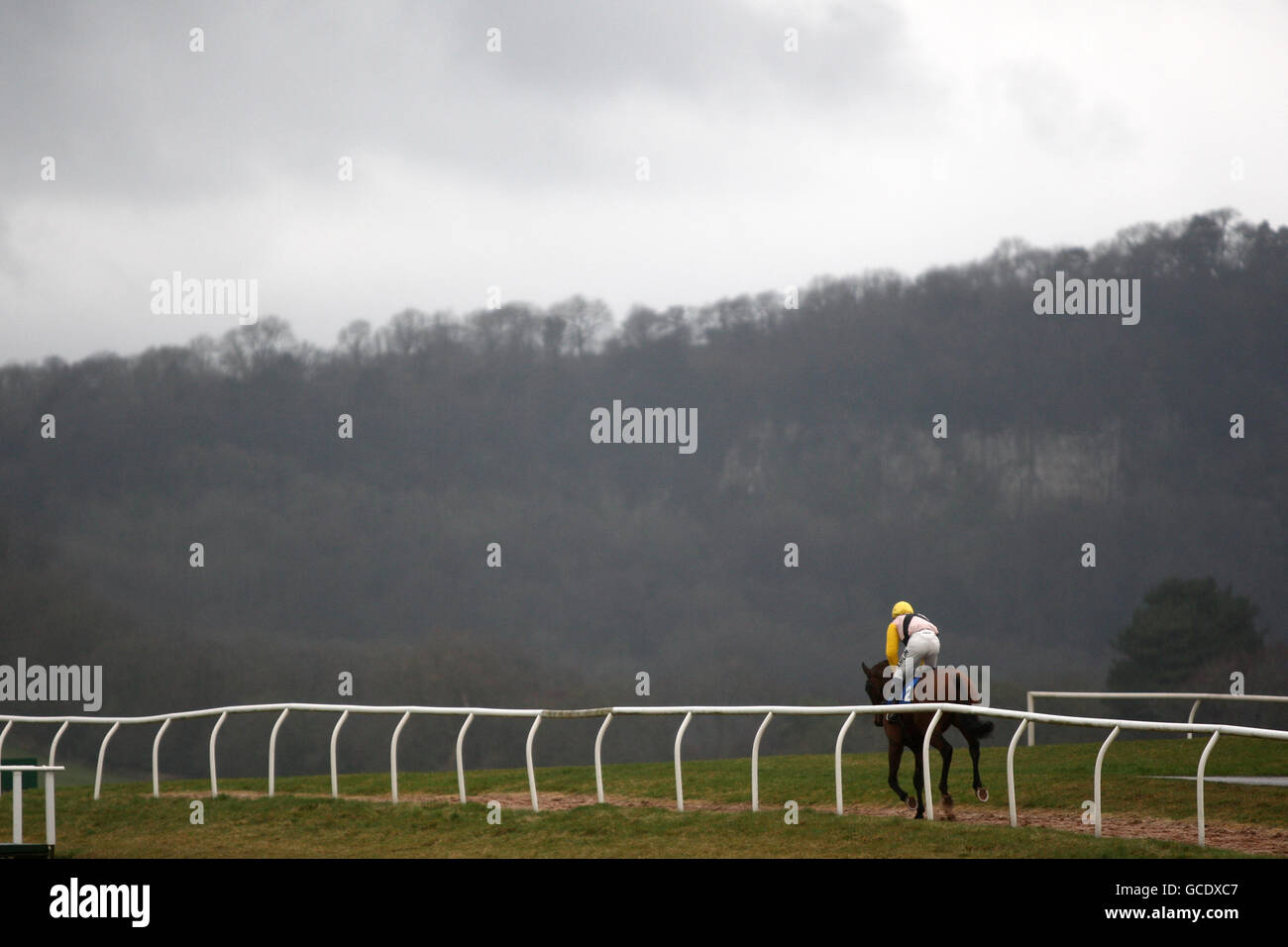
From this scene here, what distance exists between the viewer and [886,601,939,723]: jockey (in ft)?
37.0

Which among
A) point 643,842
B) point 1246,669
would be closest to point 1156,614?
point 1246,669

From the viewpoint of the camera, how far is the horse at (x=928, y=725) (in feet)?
35.6

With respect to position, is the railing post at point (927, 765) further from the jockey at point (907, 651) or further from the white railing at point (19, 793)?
the white railing at point (19, 793)

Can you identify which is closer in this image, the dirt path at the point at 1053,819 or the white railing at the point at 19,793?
the dirt path at the point at 1053,819

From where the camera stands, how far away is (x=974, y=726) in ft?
36.2

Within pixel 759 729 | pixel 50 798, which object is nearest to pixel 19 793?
pixel 50 798

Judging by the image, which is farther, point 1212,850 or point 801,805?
point 801,805

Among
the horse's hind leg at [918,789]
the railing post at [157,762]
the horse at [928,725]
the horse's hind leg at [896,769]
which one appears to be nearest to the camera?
the horse's hind leg at [918,789]

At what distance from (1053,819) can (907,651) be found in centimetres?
160

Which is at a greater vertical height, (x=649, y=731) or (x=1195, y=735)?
(x=1195, y=735)

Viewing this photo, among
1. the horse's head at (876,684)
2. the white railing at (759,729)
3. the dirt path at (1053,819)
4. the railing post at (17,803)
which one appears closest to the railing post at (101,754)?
the white railing at (759,729)
